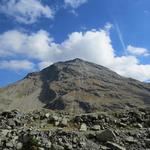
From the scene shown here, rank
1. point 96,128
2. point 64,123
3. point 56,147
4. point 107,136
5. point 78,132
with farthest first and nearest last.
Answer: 1. point 64,123
2. point 96,128
3. point 78,132
4. point 107,136
5. point 56,147

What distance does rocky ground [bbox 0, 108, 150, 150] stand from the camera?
17.7 metres

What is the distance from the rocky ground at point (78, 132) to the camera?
1772cm

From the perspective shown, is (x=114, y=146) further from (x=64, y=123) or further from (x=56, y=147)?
(x=64, y=123)

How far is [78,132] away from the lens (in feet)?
62.8

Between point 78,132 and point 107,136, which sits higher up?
point 78,132

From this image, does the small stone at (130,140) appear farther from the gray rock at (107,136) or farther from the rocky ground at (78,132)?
the gray rock at (107,136)

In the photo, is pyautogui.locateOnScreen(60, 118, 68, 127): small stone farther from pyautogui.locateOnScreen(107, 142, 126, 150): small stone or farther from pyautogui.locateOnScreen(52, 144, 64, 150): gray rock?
pyautogui.locateOnScreen(107, 142, 126, 150): small stone

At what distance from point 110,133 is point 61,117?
587 cm

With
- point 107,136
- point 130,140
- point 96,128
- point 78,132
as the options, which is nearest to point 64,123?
point 96,128

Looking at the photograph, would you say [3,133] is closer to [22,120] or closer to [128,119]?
[22,120]

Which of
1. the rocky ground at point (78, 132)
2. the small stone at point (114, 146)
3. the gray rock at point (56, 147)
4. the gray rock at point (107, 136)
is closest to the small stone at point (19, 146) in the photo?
the rocky ground at point (78, 132)

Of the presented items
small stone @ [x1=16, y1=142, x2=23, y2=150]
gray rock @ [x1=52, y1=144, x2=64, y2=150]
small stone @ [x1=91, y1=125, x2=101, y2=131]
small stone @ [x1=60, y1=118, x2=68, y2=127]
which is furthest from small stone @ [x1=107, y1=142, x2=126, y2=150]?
small stone @ [x1=60, y1=118, x2=68, y2=127]

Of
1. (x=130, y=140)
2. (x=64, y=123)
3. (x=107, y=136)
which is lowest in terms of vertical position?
(x=130, y=140)

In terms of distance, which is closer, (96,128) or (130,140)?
(130,140)
